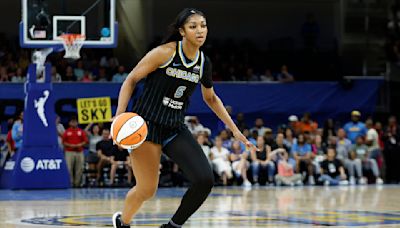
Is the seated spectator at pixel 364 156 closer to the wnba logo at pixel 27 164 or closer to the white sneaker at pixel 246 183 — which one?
the white sneaker at pixel 246 183

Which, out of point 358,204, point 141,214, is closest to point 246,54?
point 358,204

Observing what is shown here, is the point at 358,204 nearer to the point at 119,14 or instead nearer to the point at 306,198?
the point at 306,198

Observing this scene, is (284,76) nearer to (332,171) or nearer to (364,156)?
(364,156)

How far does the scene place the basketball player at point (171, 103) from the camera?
8.08 metres

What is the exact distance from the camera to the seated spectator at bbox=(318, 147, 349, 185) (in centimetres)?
2331

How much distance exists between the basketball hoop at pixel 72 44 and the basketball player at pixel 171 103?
1050cm

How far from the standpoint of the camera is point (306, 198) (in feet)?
55.7

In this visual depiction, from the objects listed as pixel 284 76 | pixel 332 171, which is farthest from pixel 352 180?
pixel 284 76

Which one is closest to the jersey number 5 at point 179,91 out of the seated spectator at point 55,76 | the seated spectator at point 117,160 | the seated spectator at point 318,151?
the seated spectator at point 117,160

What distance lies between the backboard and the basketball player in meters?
10.6

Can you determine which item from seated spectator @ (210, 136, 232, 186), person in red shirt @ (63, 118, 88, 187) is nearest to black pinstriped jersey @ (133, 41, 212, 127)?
person in red shirt @ (63, 118, 88, 187)

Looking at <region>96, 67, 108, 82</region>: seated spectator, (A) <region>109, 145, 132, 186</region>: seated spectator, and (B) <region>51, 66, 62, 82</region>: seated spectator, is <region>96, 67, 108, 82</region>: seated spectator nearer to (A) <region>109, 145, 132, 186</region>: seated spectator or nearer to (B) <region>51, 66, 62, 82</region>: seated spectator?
(B) <region>51, 66, 62, 82</region>: seated spectator

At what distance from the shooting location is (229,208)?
Answer: 14125 mm

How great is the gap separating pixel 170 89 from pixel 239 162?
14.4 meters
